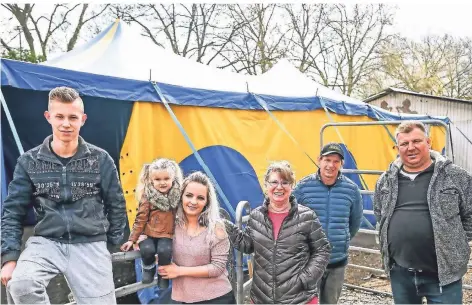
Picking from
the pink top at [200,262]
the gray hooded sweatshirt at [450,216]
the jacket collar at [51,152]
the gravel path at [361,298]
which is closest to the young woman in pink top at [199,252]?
the pink top at [200,262]

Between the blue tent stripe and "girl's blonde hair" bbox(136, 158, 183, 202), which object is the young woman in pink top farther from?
the blue tent stripe

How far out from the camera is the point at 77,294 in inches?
83.6

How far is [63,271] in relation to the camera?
2092mm

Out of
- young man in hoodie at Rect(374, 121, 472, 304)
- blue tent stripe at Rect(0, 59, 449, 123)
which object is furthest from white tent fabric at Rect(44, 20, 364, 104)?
young man in hoodie at Rect(374, 121, 472, 304)

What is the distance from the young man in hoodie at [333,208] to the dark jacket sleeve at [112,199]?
154 cm

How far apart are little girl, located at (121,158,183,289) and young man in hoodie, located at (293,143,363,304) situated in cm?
113

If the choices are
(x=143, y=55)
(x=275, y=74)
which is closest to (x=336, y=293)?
(x=143, y=55)

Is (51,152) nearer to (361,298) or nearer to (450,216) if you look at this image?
(450,216)

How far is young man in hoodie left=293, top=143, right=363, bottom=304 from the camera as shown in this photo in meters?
3.26

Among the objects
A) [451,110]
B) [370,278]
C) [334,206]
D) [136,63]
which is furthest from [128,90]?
[451,110]

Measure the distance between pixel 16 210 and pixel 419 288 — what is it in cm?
232

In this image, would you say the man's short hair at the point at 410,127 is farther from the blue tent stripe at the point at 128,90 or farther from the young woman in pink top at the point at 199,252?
the blue tent stripe at the point at 128,90

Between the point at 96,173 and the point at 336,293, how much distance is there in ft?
6.83

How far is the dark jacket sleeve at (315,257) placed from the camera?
2.40 metres
